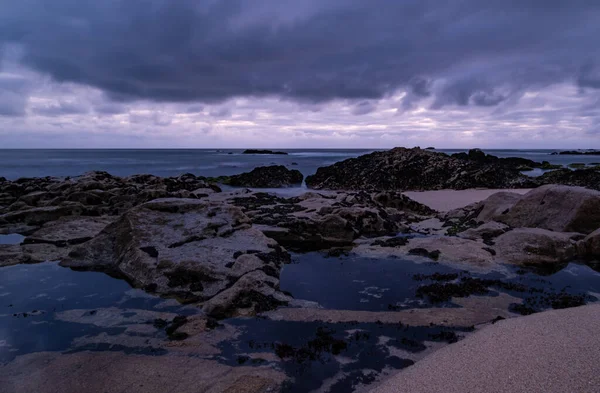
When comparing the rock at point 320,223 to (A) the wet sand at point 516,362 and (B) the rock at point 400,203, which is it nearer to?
(B) the rock at point 400,203

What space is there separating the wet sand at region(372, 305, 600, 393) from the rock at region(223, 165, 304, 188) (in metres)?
37.4

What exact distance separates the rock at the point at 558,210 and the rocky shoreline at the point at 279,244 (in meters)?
0.05

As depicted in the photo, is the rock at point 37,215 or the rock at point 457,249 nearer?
the rock at point 457,249

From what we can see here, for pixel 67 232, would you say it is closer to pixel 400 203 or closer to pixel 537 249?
pixel 537 249

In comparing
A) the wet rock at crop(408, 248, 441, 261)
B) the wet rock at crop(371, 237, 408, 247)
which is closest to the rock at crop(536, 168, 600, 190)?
the wet rock at crop(371, 237, 408, 247)

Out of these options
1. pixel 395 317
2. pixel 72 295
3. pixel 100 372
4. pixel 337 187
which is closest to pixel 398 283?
pixel 395 317

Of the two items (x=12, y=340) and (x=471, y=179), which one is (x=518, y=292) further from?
(x=471, y=179)

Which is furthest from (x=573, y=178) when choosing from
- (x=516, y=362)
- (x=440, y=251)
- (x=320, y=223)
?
(x=516, y=362)

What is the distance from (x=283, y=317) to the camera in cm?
881

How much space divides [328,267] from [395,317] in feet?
14.3

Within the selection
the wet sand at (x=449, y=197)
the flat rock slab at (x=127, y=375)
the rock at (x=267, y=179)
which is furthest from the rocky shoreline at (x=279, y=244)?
the rock at (x=267, y=179)

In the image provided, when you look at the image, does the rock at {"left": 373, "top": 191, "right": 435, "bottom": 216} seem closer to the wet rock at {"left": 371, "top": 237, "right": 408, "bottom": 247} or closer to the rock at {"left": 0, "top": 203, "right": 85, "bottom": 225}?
the wet rock at {"left": 371, "top": 237, "right": 408, "bottom": 247}

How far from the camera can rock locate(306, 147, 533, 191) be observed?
121 ft

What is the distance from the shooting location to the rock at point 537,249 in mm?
12789
